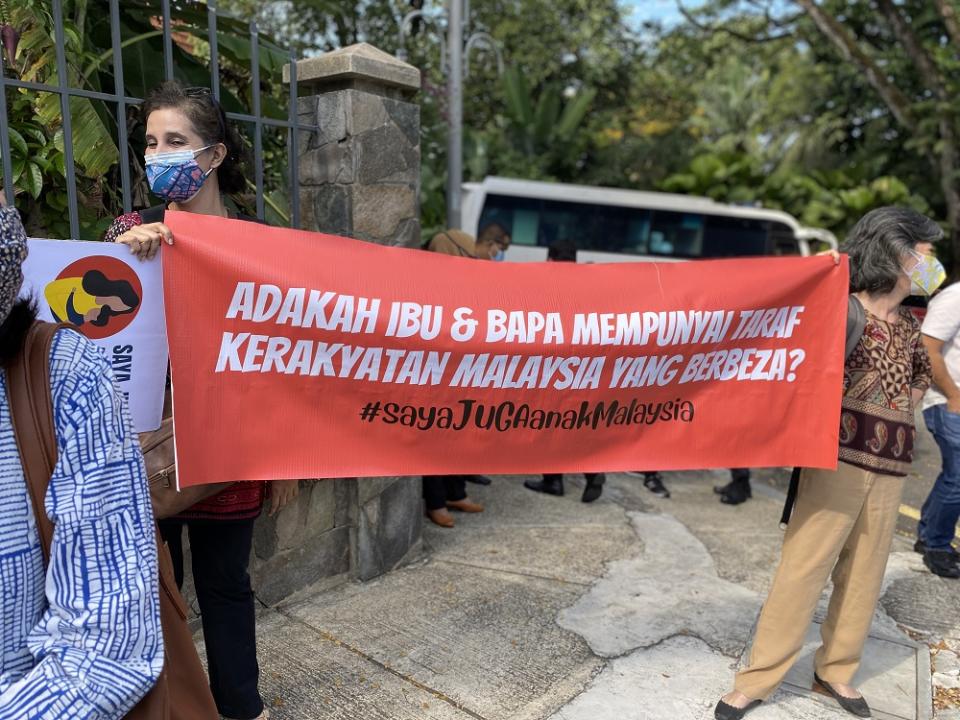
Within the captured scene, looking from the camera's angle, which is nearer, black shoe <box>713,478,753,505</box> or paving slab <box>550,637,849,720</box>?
paving slab <box>550,637,849,720</box>

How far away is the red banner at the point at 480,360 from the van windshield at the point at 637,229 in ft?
39.0

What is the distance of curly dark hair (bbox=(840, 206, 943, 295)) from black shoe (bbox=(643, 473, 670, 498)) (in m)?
3.08

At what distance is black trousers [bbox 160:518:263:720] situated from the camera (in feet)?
7.75

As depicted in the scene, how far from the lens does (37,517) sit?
1104 millimetres

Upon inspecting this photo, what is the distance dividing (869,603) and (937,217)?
18.4 meters

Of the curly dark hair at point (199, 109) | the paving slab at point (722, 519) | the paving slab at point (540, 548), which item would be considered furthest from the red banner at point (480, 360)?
the paving slab at point (722, 519)

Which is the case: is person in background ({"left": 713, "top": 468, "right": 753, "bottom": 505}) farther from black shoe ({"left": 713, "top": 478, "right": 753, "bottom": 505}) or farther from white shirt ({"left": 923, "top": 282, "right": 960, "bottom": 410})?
white shirt ({"left": 923, "top": 282, "right": 960, "bottom": 410})

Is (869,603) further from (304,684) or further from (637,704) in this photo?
(304,684)

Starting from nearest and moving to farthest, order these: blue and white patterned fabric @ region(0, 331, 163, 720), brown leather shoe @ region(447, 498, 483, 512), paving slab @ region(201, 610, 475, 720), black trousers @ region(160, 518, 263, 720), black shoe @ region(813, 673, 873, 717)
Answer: blue and white patterned fabric @ region(0, 331, 163, 720) → black trousers @ region(160, 518, 263, 720) → paving slab @ region(201, 610, 475, 720) → black shoe @ region(813, 673, 873, 717) → brown leather shoe @ region(447, 498, 483, 512)

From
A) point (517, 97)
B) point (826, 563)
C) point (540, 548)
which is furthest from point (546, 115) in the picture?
point (826, 563)

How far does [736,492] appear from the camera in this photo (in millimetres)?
5684

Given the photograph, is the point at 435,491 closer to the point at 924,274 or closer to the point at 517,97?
the point at 924,274

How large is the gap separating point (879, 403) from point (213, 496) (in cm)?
228

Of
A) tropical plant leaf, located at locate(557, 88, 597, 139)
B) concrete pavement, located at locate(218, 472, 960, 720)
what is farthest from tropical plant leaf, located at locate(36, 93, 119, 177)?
tropical plant leaf, located at locate(557, 88, 597, 139)
